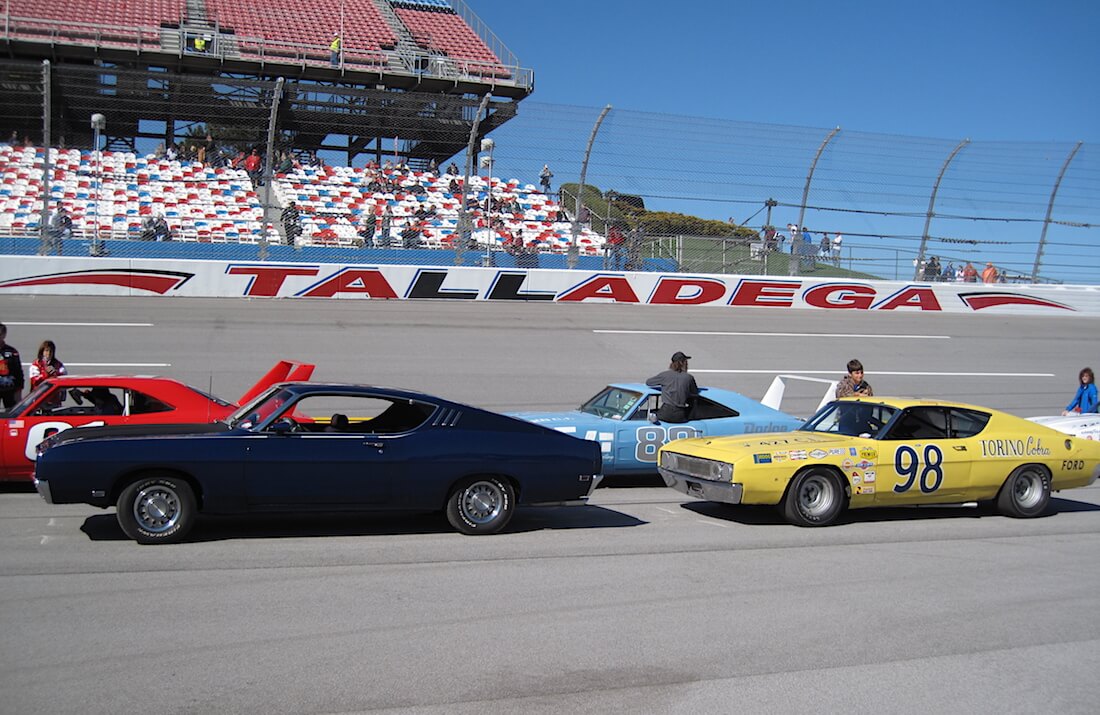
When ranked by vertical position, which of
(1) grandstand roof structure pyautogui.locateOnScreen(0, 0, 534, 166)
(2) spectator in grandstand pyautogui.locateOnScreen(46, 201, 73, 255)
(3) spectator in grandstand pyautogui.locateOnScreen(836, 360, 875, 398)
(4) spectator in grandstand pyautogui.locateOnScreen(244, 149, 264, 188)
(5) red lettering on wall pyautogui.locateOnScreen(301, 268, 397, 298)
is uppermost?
(1) grandstand roof structure pyautogui.locateOnScreen(0, 0, 534, 166)

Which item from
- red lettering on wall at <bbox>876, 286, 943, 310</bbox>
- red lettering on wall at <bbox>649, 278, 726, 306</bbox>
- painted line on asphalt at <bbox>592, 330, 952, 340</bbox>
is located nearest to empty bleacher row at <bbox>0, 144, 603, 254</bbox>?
red lettering on wall at <bbox>649, 278, 726, 306</bbox>

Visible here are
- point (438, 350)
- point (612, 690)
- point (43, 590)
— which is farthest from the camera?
point (438, 350)

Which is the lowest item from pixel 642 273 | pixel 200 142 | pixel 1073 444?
pixel 1073 444

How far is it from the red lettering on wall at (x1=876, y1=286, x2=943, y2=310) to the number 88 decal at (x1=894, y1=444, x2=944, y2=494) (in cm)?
1781

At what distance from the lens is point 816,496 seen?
8.91 meters

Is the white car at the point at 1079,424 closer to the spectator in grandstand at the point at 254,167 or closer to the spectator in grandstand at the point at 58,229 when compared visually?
the spectator in grandstand at the point at 254,167

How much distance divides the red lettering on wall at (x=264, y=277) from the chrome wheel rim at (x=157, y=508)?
1508 cm

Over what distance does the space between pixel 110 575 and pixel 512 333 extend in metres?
13.8

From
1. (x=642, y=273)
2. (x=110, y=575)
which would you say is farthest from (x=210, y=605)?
(x=642, y=273)

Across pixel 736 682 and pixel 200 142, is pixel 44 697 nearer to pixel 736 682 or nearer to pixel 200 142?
pixel 736 682

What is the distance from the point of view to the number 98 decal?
10.6 meters

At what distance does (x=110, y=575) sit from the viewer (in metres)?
6.30

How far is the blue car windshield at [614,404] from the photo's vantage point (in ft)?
35.6

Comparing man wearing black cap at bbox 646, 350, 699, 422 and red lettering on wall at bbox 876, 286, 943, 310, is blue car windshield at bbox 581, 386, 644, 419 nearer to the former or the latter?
man wearing black cap at bbox 646, 350, 699, 422
